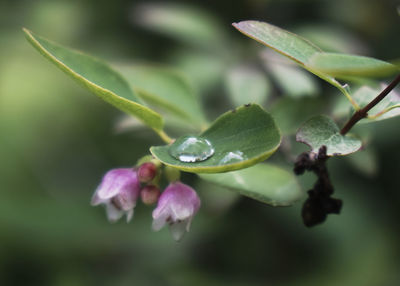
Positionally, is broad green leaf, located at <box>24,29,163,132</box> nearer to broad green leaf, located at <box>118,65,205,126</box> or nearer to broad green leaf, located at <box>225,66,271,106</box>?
broad green leaf, located at <box>118,65,205,126</box>

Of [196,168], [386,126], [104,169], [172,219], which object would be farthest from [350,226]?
[196,168]

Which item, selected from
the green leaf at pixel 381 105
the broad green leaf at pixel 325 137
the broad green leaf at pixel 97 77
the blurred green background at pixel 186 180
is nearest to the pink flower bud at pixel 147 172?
the broad green leaf at pixel 97 77

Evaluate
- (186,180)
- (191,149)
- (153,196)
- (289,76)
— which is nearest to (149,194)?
(153,196)

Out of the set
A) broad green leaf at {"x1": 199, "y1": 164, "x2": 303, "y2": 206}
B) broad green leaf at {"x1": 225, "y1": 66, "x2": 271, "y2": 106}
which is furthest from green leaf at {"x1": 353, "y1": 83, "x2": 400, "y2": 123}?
broad green leaf at {"x1": 225, "y1": 66, "x2": 271, "y2": 106}

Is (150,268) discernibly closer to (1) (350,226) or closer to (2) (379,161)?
(1) (350,226)

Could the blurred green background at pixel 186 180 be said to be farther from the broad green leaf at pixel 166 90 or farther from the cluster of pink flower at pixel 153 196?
the cluster of pink flower at pixel 153 196

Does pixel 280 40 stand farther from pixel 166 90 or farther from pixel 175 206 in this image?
pixel 166 90
